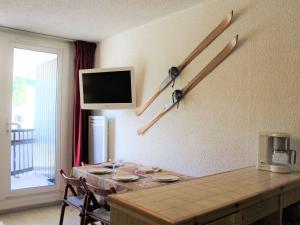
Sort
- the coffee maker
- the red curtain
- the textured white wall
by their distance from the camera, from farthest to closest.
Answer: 1. the red curtain
2. the textured white wall
3. the coffee maker

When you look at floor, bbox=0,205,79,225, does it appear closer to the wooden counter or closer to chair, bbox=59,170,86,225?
chair, bbox=59,170,86,225

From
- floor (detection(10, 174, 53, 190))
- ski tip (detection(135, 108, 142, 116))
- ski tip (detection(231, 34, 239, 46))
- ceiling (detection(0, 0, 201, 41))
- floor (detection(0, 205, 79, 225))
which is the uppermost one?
ceiling (detection(0, 0, 201, 41))

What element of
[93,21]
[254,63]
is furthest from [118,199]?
[93,21]

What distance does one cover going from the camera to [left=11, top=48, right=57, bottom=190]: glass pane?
3.72 meters

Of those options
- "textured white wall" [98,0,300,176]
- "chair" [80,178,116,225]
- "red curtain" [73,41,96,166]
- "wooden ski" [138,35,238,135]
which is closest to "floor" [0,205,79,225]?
"red curtain" [73,41,96,166]

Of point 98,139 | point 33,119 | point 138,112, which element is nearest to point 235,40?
point 138,112

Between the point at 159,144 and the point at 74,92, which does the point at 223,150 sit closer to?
the point at 159,144

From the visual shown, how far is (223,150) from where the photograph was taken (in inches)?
94.6

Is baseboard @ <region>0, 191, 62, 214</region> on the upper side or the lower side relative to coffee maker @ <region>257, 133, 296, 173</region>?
lower

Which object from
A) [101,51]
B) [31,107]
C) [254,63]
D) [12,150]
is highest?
[101,51]

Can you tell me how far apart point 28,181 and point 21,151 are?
1.37ft

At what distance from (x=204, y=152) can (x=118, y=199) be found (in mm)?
1425

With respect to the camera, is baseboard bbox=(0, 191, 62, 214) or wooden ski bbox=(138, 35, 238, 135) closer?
wooden ski bbox=(138, 35, 238, 135)

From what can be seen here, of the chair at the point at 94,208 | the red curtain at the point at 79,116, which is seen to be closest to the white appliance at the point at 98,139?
the red curtain at the point at 79,116
